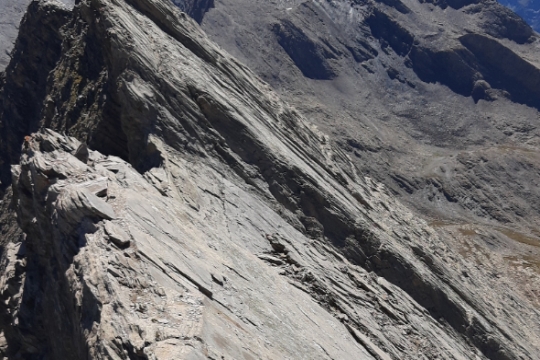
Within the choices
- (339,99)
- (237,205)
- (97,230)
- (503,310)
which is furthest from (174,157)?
(339,99)

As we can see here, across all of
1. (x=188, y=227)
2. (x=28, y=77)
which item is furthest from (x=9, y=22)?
(x=188, y=227)

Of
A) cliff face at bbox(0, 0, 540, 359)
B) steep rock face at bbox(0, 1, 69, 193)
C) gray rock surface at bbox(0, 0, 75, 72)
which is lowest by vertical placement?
gray rock surface at bbox(0, 0, 75, 72)

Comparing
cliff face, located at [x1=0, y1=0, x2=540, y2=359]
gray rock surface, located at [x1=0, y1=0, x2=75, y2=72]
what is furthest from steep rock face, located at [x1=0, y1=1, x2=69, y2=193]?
gray rock surface, located at [x1=0, y1=0, x2=75, y2=72]

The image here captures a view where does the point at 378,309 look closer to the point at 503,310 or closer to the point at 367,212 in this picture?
the point at 367,212

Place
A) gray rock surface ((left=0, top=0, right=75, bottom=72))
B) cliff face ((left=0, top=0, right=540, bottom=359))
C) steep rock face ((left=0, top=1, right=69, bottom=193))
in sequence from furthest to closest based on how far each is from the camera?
gray rock surface ((left=0, top=0, right=75, bottom=72)) → steep rock face ((left=0, top=1, right=69, bottom=193)) → cliff face ((left=0, top=0, right=540, bottom=359))

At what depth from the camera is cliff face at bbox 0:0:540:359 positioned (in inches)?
901

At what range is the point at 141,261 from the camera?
2303 cm

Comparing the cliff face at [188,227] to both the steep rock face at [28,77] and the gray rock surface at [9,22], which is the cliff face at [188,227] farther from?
the gray rock surface at [9,22]

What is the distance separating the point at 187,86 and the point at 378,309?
19.1 m

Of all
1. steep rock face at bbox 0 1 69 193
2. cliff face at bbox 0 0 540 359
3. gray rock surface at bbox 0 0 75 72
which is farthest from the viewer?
gray rock surface at bbox 0 0 75 72

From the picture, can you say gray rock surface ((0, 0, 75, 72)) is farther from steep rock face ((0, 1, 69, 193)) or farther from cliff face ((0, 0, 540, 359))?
cliff face ((0, 0, 540, 359))

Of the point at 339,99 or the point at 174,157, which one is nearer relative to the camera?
the point at 174,157

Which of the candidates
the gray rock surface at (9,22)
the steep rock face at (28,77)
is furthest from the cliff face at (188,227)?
the gray rock surface at (9,22)

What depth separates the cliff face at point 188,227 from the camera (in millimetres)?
22891
